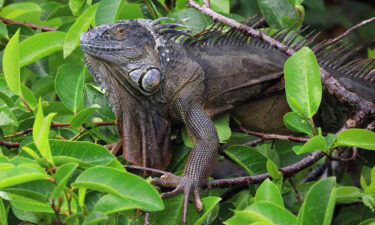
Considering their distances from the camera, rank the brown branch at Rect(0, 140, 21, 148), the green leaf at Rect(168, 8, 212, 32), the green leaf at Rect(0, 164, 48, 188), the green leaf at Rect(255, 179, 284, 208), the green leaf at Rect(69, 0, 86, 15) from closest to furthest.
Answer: the green leaf at Rect(0, 164, 48, 188) < the green leaf at Rect(255, 179, 284, 208) < the brown branch at Rect(0, 140, 21, 148) < the green leaf at Rect(69, 0, 86, 15) < the green leaf at Rect(168, 8, 212, 32)

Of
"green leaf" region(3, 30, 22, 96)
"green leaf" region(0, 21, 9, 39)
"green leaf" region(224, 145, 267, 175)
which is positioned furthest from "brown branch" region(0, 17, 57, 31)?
"green leaf" region(224, 145, 267, 175)

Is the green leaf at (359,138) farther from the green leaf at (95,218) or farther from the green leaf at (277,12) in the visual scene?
the green leaf at (277,12)

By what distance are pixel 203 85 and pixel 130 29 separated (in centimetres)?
44

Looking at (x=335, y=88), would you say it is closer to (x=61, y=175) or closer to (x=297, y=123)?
(x=297, y=123)

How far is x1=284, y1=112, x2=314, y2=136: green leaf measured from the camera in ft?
7.41

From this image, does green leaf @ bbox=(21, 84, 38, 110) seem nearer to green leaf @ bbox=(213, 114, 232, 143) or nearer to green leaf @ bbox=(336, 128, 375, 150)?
green leaf @ bbox=(213, 114, 232, 143)

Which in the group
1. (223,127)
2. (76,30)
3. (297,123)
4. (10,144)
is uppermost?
(76,30)

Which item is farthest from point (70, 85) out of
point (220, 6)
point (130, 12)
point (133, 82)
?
point (220, 6)

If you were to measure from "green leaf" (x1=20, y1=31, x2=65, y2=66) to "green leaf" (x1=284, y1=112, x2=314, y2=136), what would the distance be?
105 cm

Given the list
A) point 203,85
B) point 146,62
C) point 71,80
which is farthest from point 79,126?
point 203,85

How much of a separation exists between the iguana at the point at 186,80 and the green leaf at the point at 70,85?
11cm

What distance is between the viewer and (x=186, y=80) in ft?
9.62

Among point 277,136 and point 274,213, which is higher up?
point 274,213

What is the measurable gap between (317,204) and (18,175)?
2.65ft
